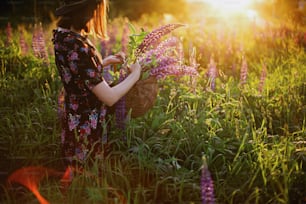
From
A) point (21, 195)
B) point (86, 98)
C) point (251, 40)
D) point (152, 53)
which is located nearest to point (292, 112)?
point (152, 53)

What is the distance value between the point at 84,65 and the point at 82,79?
105 mm

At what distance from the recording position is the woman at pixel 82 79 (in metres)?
2.96

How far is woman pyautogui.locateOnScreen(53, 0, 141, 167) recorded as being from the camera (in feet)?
9.71

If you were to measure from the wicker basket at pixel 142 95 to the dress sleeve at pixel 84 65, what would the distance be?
30cm

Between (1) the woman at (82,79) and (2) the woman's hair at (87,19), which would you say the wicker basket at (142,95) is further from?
(2) the woman's hair at (87,19)

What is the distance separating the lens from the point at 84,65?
2.96 m

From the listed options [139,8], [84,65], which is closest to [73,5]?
[84,65]

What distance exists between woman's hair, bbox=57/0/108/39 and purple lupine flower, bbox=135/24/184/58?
348 millimetres

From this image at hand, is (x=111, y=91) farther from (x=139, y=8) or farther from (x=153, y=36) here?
(x=139, y=8)

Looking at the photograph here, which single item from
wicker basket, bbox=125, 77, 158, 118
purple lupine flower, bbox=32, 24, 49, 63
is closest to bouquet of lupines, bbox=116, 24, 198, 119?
wicker basket, bbox=125, 77, 158, 118

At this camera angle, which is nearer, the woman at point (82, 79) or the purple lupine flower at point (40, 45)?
the woman at point (82, 79)

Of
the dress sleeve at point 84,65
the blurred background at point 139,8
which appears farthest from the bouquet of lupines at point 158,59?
the blurred background at point 139,8

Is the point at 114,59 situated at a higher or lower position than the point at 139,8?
lower

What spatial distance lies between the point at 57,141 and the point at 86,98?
74 centimetres
